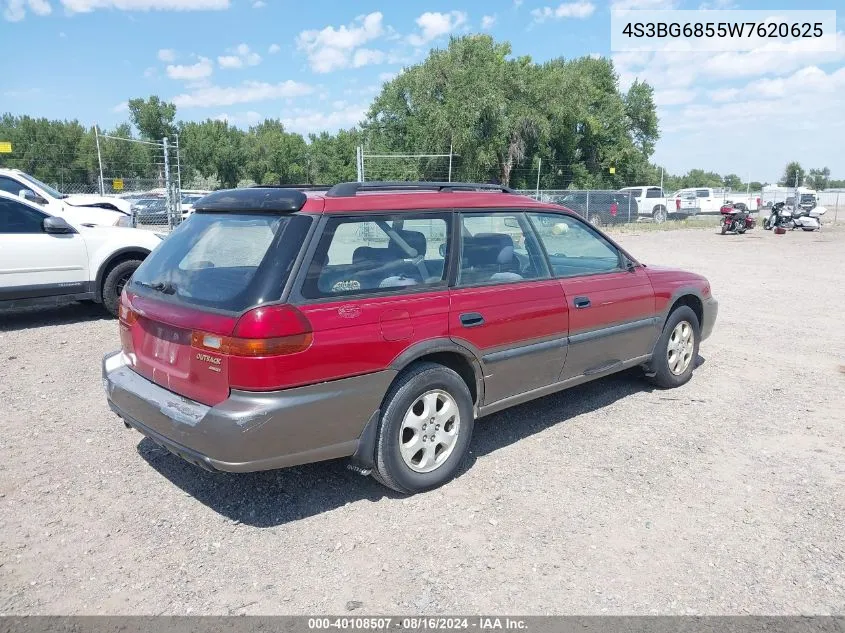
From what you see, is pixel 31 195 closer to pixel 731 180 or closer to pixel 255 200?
pixel 255 200

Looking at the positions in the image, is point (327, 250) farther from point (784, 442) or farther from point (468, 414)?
point (784, 442)

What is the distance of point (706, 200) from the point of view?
3719 cm

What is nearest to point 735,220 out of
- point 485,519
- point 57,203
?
point 57,203

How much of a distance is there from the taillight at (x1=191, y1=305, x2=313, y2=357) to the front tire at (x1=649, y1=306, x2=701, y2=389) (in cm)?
345

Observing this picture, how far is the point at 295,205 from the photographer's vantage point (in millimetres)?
3510

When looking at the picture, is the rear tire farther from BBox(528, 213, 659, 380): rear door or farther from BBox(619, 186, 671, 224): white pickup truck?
BBox(619, 186, 671, 224): white pickup truck

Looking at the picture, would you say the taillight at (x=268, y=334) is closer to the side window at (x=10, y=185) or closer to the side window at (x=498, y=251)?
the side window at (x=498, y=251)

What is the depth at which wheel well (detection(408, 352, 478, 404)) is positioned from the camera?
12.7ft

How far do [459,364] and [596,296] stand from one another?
136 centimetres

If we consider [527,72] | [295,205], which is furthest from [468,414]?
[527,72]

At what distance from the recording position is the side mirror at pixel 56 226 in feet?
25.8

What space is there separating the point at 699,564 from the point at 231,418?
7.66 feet

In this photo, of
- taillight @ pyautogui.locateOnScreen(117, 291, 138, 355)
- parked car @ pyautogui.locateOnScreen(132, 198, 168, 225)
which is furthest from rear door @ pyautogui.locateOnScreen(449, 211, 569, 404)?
parked car @ pyautogui.locateOnScreen(132, 198, 168, 225)

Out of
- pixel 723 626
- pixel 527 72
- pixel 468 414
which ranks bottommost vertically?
pixel 723 626
